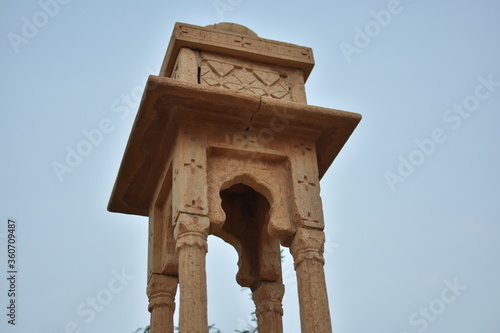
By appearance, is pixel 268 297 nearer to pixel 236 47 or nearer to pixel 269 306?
pixel 269 306

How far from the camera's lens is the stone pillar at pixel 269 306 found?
1011 centimetres

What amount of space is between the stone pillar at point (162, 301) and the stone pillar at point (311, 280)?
2.03 metres

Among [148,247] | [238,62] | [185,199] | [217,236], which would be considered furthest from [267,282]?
[238,62]

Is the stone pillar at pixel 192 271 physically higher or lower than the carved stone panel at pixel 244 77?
lower

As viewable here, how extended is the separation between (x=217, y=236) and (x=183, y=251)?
2.84 meters

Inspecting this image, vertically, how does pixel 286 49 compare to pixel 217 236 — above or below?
above

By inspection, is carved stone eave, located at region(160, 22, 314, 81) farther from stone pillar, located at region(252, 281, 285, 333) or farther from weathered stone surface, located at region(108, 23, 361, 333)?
stone pillar, located at region(252, 281, 285, 333)

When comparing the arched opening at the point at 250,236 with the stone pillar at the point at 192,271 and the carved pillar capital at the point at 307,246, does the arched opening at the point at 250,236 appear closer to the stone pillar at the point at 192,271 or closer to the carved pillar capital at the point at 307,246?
the carved pillar capital at the point at 307,246

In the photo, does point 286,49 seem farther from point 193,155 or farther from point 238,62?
point 193,155

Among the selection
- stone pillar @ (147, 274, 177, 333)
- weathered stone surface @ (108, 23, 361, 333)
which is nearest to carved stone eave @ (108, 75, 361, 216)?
weathered stone surface @ (108, 23, 361, 333)

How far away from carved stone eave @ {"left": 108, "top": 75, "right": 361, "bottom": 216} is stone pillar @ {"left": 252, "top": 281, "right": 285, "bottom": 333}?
200 cm

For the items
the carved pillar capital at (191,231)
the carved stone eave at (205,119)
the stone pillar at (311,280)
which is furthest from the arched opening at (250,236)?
the carved pillar capital at (191,231)

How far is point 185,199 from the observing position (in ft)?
27.8

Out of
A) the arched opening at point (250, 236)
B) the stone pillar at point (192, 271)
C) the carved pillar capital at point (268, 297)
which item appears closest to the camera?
the stone pillar at point (192, 271)
